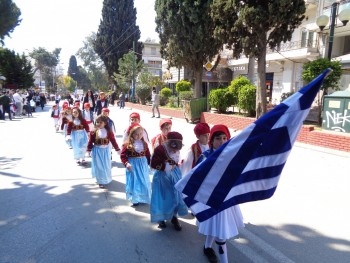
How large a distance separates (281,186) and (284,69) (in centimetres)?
2297

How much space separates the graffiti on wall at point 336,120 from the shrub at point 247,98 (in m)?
3.61

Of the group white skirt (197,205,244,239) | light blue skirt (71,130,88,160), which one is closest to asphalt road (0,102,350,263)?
white skirt (197,205,244,239)

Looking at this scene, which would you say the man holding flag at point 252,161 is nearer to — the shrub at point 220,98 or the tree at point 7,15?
the shrub at point 220,98

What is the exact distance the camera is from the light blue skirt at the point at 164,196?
3863 millimetres

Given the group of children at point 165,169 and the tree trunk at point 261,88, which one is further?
the tree trunk at point 261,88

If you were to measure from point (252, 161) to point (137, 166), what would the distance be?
96.9 inches

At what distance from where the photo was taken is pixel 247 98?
13.0 metres

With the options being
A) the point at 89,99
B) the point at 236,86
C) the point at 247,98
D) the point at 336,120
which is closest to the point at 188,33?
the point at 236,86

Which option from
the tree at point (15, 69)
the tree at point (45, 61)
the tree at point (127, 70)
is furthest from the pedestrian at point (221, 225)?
the tree at point (45, 61)

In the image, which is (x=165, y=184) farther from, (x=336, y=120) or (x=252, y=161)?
(x=336, y=120)

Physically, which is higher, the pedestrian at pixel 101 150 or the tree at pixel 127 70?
the tree at pixel 127 70

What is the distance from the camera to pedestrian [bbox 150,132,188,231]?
3.82 m

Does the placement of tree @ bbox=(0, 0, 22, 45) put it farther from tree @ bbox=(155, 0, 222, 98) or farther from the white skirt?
the white skirt

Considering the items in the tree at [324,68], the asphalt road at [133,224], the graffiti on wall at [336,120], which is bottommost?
the asphalt road at [133,224]
